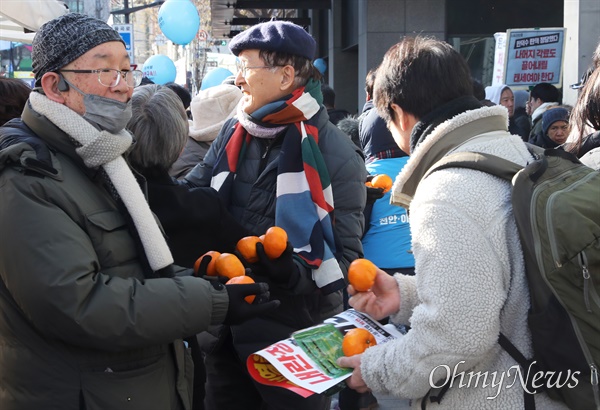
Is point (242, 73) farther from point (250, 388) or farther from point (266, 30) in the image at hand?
point (250, 388)

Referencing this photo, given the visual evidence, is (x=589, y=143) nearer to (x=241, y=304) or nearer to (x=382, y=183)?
(x=382, y=183)

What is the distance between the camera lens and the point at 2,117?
4250mm

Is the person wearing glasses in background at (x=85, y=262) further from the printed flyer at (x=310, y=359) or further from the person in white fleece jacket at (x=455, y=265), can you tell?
the person in white fleece jacket at (x=455, y=265)

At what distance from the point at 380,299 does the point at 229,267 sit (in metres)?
0.57

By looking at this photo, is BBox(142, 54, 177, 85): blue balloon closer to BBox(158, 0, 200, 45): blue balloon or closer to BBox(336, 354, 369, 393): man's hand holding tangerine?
BBox(158, 0, 200, 45): blue balloon

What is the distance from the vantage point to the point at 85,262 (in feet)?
7.07

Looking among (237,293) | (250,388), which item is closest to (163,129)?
(237,293)

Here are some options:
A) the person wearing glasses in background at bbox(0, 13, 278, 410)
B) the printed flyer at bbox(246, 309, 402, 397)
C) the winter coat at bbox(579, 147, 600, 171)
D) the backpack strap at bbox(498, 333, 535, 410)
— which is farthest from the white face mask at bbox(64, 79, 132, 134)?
the winter coat at bbox(579, 147, 600, 171)

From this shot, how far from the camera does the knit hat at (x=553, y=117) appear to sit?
7.39 metres

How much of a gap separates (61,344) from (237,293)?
58 cm

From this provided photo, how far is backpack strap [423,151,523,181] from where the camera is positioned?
2068mm

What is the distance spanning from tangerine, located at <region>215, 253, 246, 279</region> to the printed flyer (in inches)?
15.6

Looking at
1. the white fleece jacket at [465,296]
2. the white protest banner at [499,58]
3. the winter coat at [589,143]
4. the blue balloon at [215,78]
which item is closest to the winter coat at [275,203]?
the winter coat at [589,143]

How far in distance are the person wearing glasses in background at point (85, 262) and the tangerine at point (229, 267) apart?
0.60 ft
